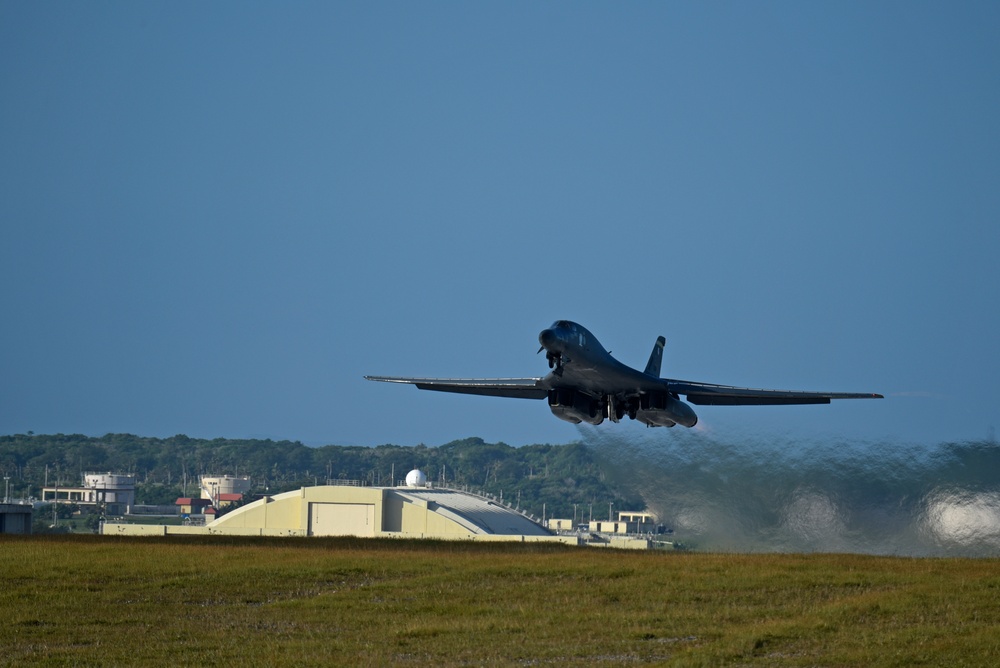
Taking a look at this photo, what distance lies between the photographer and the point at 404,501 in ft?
297

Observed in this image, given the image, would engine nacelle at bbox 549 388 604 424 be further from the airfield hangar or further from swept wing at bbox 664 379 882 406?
the airfield hangar

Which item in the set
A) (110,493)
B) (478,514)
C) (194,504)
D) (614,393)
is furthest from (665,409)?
(194,504)

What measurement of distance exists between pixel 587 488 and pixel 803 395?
152 meters

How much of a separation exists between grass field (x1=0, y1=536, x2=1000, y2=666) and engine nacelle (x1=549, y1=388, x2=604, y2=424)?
17.6ft

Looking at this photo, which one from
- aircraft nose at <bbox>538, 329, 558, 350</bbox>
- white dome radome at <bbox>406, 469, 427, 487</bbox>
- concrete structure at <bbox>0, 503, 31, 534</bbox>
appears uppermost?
aircraft nose at <bbox>538, 329, 558, 350</bbox>

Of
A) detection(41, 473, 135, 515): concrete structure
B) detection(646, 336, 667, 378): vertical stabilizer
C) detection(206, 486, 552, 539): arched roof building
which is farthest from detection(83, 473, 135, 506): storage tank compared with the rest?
detection(646, 336, 667, 378): vertical stabilizer

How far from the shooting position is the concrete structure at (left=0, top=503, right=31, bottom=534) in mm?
58772

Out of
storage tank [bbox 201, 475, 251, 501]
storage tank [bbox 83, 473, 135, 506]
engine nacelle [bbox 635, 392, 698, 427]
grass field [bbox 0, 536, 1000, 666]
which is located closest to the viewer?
grass field [bbox 0, 536, 1000, 666]

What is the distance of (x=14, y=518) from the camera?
5953cm

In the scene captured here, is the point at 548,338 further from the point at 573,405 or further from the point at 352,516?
the point at 352,516

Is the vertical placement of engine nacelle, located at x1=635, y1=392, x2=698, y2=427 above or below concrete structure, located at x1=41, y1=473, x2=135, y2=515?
above

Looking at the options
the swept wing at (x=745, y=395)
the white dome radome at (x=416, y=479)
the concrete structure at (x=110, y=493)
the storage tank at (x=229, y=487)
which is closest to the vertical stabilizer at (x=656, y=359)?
the swept wing at (x=745, y=395)

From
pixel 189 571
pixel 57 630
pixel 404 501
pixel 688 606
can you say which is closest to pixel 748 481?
pixel 688 606

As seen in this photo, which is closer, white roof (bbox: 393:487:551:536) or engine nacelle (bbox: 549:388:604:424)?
engine nacelle (bbox: 549:388:604:424)
